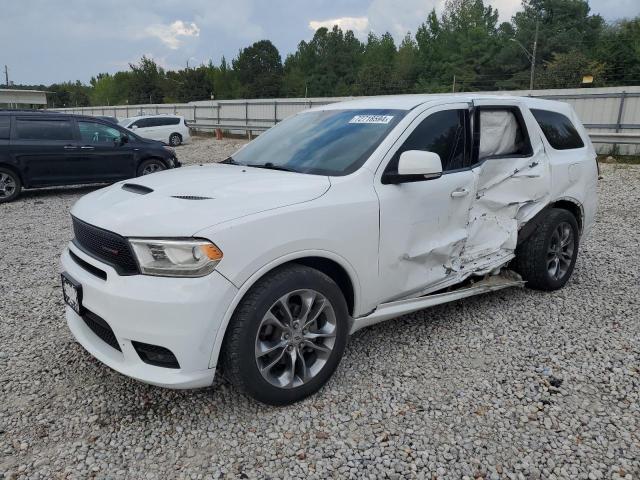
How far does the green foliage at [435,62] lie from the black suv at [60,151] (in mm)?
40368

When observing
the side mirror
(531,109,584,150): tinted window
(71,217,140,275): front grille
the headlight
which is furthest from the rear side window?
(71,217,140,275): front grille

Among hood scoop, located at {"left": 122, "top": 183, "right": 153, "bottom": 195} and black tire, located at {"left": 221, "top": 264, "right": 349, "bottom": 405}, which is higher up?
hood scoop, located at {"left": 122, "top": 183, "right": 153, "bottom": 195}

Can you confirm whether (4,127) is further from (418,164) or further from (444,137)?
(418,164)

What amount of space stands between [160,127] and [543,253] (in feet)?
72.7

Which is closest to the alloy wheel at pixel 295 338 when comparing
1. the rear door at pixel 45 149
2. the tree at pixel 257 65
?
the rear door at pixel 45 149

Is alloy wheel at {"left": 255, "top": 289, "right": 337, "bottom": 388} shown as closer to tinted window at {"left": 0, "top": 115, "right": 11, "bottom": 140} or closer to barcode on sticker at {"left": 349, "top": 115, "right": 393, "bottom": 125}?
barcode on sticker at {"left": 349, "top": 115, "right": 393, "bottom": 125}

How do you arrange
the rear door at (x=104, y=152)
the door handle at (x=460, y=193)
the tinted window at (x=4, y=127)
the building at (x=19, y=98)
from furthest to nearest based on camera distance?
the building at (x=19, y=98) → the rear door at (x=104, y=152) → the tinted window at (x=4, y=127) → the door handle at (x=460, y=193)

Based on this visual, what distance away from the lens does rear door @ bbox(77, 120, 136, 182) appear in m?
10.2

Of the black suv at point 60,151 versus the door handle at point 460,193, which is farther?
the black suv at point 60,151

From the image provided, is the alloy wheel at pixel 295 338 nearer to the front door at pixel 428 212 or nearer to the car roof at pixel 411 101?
the front door at pixel 428 212

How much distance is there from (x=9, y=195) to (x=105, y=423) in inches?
339

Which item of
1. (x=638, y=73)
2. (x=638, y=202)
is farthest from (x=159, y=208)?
(x=638, y=73)

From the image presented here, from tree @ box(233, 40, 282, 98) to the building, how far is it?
30.5 metres

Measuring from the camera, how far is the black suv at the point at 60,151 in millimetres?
9438
